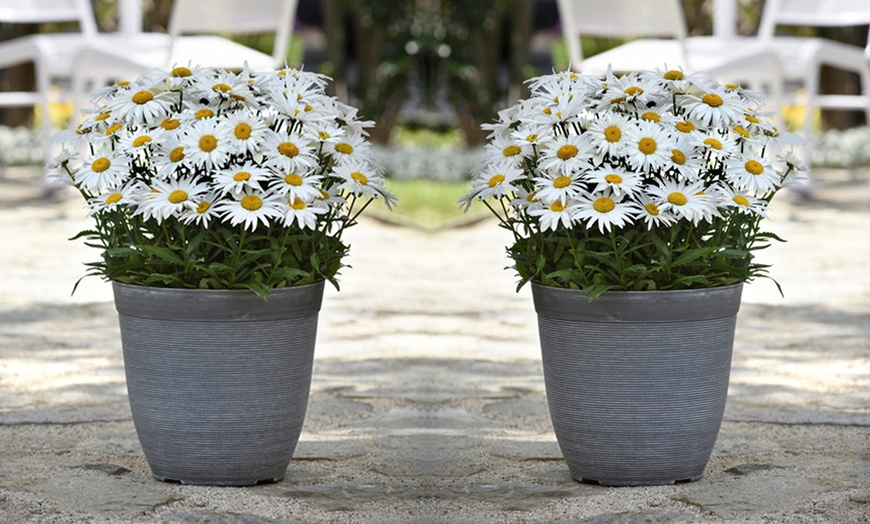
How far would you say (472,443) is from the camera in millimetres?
2588

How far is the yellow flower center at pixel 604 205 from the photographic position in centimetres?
198

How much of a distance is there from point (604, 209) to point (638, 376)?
32cm

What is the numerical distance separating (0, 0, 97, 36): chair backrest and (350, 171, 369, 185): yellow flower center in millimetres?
5312

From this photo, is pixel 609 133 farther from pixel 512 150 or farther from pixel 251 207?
pixel 251 207

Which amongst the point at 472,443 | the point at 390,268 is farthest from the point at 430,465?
the point at 390,268

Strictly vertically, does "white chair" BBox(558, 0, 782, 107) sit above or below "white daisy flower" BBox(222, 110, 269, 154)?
above

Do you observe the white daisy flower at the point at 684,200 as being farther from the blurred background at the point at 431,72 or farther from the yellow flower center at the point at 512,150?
the blurred background at the point at 431,72

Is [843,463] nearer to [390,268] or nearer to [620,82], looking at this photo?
[620,82]

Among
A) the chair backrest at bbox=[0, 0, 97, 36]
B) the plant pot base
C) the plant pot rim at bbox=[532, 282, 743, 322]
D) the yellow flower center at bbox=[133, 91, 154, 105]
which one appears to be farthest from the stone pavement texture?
the chair backrest at bbox=[0, 0, 97, 36]

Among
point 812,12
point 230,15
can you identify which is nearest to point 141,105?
point 230,15

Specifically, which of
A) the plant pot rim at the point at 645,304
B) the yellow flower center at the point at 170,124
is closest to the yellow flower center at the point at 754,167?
the plant pot rim at the point at 645,304

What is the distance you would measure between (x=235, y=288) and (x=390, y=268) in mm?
2882

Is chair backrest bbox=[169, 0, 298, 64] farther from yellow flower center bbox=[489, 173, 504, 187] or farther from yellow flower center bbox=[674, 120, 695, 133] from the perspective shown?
yellow flower center bbox=[674, 120, 695, 133]

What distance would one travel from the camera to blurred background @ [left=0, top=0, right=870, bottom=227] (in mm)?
6066
